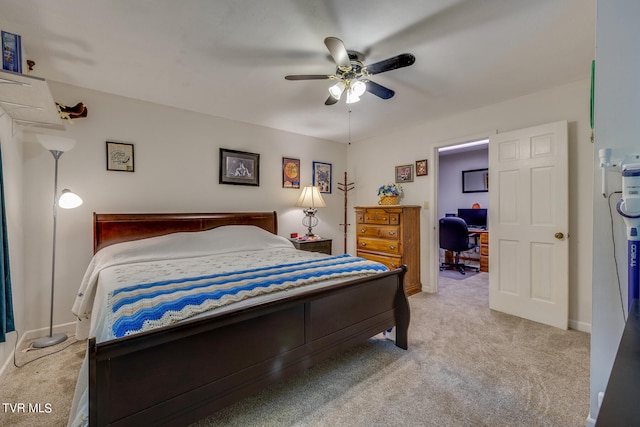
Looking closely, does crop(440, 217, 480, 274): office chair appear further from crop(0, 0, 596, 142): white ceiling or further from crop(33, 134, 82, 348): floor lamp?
crop(33, 134, 82, 348): floor lamp

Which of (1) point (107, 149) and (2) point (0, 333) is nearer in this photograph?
(2) point (0, 333)

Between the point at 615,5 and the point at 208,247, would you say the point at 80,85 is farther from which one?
the point at 615,5

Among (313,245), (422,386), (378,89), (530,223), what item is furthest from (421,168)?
(422,386)

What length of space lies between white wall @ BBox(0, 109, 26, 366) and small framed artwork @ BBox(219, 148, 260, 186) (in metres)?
1.80

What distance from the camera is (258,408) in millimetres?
1647

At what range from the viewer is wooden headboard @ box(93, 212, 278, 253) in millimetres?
2783

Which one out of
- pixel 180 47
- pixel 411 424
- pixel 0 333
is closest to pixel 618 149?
pixel 411 424

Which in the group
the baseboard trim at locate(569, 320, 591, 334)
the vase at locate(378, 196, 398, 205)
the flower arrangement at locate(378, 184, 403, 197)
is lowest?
the baseboard trim at locate(569, 320, 591, 334)

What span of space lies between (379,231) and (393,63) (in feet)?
8.15

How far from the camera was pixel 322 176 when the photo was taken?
473 cm

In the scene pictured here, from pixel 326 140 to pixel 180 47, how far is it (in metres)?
2.94

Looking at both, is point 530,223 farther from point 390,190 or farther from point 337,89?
point 337,89

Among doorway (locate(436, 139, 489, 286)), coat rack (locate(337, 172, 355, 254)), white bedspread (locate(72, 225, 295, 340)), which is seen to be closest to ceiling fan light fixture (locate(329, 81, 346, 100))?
white bedspread (locate(72, 225, 295, 340))

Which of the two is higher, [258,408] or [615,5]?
[615,5]
